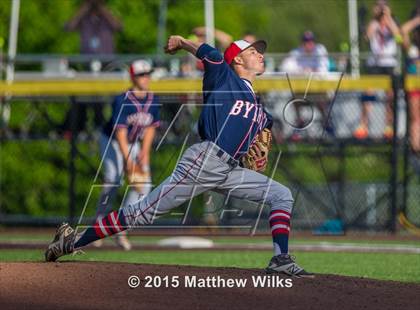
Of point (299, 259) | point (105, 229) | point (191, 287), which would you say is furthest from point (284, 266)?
point (299, 259)

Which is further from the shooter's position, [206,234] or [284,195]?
[206,234]

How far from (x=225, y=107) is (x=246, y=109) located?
0.74ft

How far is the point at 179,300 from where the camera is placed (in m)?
8.75

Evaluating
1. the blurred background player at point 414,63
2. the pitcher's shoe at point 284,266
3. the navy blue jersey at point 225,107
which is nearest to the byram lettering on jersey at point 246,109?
the navy blue jersey at point 225,107

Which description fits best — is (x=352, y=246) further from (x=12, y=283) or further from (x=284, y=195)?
(x=12, y=283)

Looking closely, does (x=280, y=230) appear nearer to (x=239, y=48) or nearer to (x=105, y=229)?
(x=105, y=229)

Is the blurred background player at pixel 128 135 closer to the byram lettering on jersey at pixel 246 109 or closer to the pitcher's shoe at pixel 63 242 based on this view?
the pitcher's shoe at pixel 63 242

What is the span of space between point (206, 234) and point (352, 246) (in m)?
3.48

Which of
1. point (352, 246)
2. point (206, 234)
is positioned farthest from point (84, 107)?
point (352, 246)

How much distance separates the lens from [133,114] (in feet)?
52.1

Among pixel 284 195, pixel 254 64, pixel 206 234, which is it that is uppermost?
pixel 254 64

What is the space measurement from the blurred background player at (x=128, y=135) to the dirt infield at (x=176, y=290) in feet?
17.2

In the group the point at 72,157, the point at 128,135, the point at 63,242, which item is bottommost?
the point at 63,242

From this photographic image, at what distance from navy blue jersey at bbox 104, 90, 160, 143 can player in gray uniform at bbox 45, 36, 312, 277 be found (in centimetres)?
537
